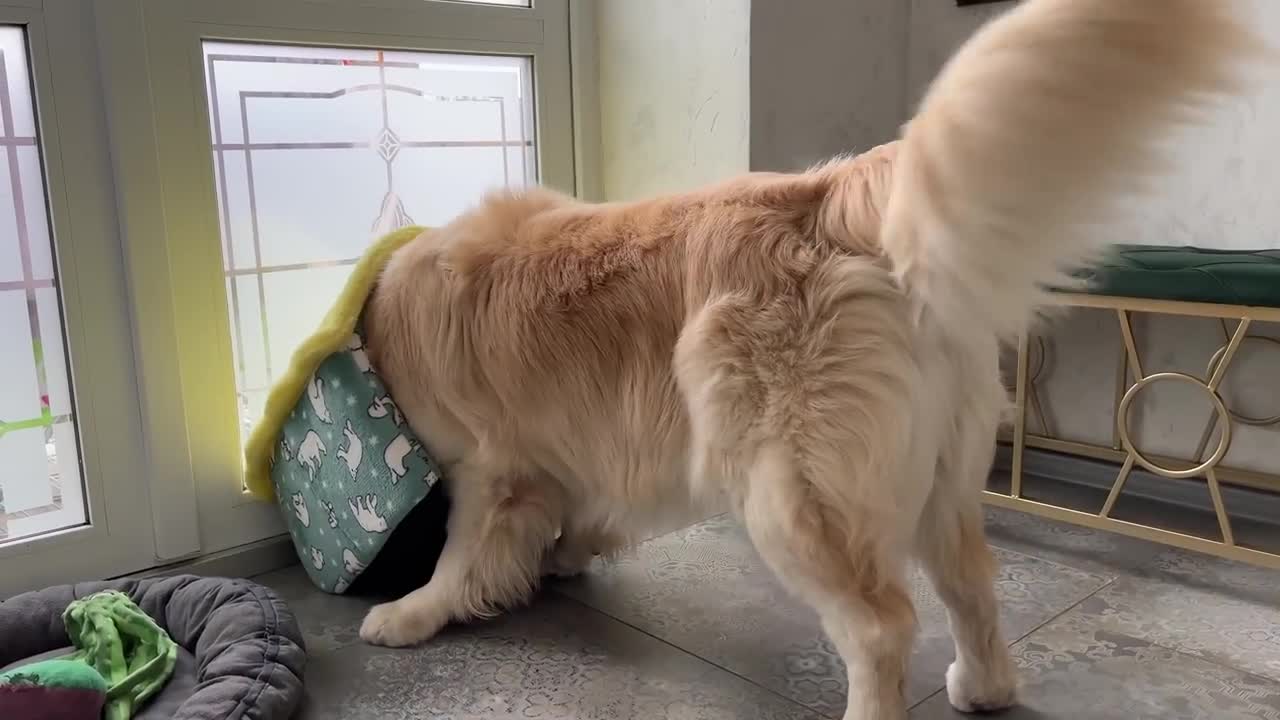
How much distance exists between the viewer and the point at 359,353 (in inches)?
71.8

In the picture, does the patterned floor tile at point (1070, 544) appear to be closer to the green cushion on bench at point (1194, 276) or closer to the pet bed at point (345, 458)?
the green cushion on bench at point (1194, 276)

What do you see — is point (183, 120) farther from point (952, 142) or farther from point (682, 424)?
point (952, 142)

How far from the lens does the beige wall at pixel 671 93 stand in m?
2.20

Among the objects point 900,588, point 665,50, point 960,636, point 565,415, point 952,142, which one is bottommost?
point 960,636

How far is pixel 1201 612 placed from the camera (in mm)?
1793

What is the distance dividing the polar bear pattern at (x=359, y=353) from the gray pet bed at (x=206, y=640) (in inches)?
16.9

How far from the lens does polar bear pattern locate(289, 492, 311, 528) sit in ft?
6.19

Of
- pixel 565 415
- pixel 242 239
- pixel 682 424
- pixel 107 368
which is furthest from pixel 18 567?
pixel 682 424

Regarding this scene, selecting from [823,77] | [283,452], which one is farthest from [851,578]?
[823,77]

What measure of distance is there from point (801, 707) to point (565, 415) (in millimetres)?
589

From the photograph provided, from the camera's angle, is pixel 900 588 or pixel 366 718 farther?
pixel 366 718

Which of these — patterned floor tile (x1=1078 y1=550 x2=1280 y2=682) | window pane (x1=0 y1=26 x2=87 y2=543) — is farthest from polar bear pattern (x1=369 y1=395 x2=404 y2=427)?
patterned floor tile (x1=1078 y1=550 x2=1280 y2=682)

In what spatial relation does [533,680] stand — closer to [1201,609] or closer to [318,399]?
[318,399]

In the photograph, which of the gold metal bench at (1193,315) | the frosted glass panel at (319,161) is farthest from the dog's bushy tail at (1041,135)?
the frosted glass panel at (319,161)
